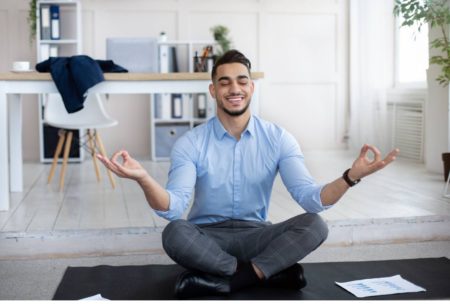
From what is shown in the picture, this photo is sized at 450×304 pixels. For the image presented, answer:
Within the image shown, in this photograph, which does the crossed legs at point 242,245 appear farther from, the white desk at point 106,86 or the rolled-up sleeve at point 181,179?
the white desk at point 106,86

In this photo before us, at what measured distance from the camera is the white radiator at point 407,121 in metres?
6.05

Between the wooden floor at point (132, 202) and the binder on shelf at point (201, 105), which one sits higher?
the binder on shelf at point (201, 105)

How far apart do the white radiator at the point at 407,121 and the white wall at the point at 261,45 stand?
2.48 feet

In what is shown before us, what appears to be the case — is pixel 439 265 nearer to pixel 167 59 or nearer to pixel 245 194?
pixel 245 194

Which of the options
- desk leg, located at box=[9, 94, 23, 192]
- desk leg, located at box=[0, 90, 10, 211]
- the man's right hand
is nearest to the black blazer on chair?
desk leg, located at box=[0, 90, 10, 211]

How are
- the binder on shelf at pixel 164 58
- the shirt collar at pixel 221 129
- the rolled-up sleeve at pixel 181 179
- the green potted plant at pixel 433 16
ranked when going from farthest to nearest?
the binder on shelf at pixel 164 58
the green potted plant at pixel 433 16
the shirt collar at pixel 221 129
the rolled-up sleeve at pixel 181 179

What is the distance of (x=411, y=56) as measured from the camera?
6.28 meters

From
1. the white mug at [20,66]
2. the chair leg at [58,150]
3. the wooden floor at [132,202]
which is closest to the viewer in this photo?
the wooden floor at [132,202]

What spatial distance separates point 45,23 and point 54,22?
0.08 m

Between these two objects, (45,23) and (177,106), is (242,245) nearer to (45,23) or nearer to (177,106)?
(177,106)

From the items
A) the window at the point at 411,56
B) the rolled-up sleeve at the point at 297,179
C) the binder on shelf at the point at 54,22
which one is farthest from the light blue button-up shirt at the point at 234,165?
the binder on shelf at the point at 54,22

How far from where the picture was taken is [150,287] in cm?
254

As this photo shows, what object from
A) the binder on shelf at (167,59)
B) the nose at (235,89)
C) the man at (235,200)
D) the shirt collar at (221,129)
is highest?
the binder on shelf at (167,59)

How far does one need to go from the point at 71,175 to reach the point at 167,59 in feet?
5.56
